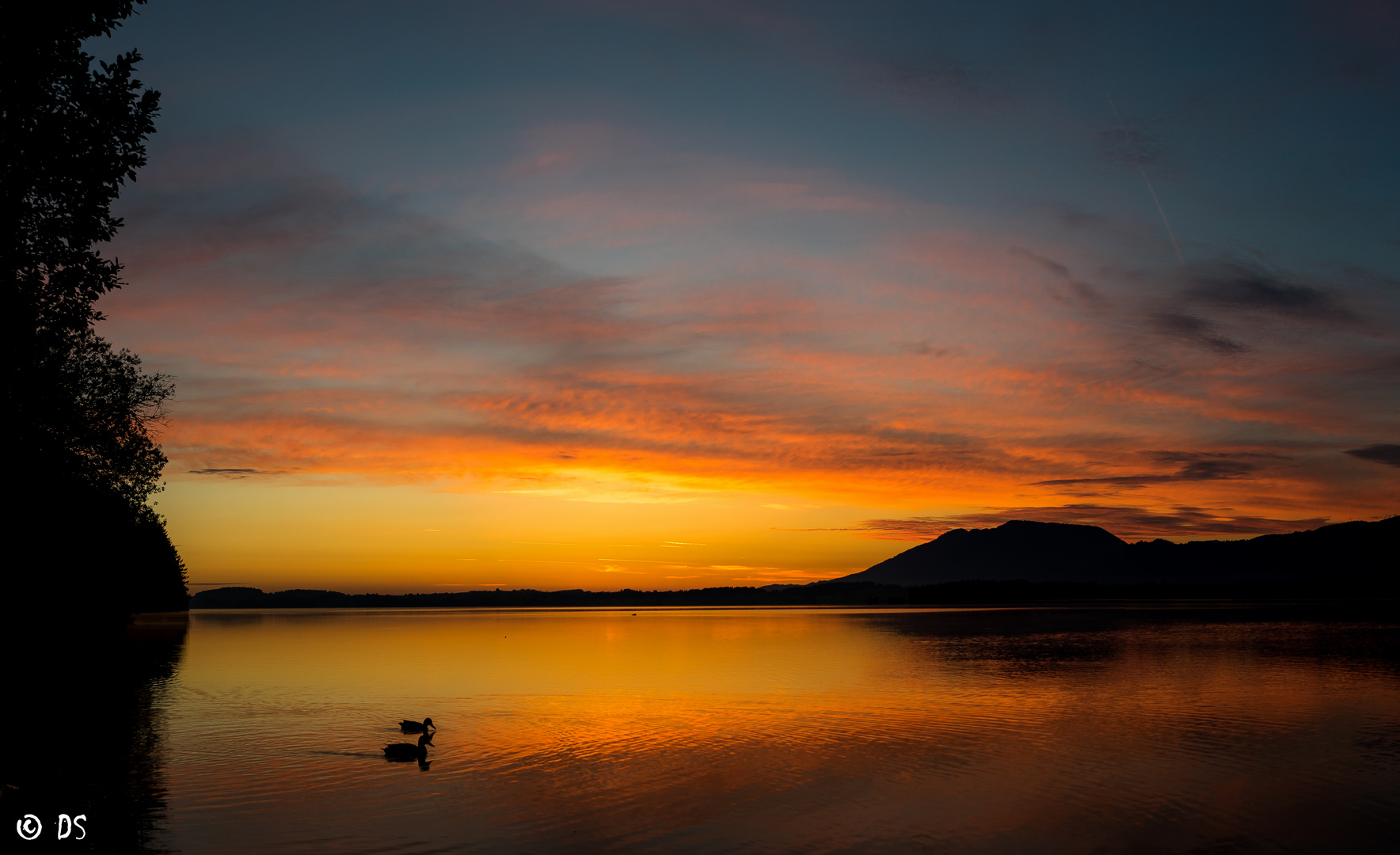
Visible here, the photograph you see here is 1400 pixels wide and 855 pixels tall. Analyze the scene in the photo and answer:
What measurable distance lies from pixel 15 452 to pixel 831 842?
2528 centimetres

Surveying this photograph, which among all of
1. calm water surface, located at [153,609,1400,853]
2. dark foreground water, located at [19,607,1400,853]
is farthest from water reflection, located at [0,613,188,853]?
calm water surface, located at [153,609,1400,853]

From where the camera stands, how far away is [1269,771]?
23.3 meters

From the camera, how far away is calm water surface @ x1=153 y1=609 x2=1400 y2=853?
17938 millimetres

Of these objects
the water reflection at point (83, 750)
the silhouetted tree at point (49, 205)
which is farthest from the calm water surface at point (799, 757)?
the silhouetted tree at point (49, 205)

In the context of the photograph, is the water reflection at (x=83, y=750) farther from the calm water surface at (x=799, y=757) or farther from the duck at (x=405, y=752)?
the duck at (x=405, y=752)

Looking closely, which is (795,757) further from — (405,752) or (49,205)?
(49,205)

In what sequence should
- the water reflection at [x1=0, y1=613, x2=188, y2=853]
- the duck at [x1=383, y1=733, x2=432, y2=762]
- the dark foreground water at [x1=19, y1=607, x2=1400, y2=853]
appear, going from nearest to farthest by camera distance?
the water reflection at [x1=0, y1=613, x2=188, y2=853] → the dark foreground water at [x1=19, y1=607, x2=1400, y2=853] → the duck at [x1=383, y1=733, x2=432, y2=762]

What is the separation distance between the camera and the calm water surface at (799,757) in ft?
58.9

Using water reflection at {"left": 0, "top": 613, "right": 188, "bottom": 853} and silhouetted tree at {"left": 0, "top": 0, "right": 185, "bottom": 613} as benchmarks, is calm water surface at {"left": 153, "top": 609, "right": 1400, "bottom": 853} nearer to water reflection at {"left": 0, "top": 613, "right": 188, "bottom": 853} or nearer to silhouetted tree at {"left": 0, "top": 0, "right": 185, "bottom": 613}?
water reflection at {"left": 0, "top": 613, "right": 188, "bottom": 853}

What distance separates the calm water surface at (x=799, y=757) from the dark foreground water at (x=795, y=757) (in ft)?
0.37

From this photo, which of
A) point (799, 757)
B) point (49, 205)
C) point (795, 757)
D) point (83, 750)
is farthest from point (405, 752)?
point (49, 205)

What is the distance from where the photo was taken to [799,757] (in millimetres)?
25766

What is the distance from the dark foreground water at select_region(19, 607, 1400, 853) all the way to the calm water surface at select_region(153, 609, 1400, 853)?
11cm

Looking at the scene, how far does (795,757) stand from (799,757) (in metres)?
0.11
